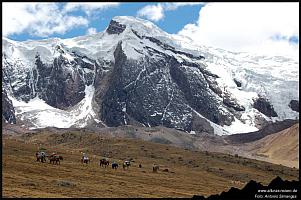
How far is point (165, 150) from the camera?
19450 cm

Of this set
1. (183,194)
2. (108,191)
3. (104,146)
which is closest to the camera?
(108,191)

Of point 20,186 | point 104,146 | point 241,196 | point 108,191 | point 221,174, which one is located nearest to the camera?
point 241,196

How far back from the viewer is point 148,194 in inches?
2438

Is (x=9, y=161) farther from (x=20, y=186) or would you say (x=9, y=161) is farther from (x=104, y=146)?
(x=104, y=146)

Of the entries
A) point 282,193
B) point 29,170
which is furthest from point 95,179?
point 282,193

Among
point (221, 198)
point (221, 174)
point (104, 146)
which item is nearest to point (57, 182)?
point (221, 198)

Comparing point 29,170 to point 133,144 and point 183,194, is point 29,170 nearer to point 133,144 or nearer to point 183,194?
point 183,194

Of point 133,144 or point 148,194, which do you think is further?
point 133,144

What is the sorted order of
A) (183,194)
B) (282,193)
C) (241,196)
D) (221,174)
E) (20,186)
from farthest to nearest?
1. (221,174)
2. (183,194)
3. (20,186)
4. (241,196)
5. (282,193)

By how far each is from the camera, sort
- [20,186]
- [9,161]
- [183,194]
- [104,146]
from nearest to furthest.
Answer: [20,186]
[183,194]
[9,161]
[104,146]

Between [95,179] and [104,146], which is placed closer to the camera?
[95,179]

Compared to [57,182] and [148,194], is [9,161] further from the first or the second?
[148,194]

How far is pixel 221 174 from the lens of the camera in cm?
13188

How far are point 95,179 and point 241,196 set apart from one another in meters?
31.3
